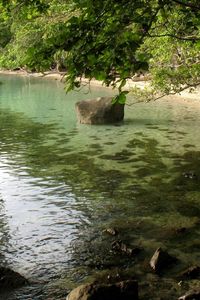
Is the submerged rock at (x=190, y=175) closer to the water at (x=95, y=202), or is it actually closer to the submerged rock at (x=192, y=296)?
the water at (x=95, y=202)

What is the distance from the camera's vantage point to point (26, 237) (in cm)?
1073

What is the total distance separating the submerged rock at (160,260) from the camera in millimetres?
8847

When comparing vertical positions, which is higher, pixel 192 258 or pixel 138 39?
pixel 138 39

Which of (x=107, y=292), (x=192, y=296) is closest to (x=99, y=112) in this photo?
(x=107, y=292)

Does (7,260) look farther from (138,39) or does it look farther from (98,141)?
(98,141)

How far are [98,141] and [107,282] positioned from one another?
13917mm

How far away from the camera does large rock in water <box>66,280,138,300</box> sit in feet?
24.3

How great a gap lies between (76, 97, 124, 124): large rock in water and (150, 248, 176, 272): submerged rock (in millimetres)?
18060

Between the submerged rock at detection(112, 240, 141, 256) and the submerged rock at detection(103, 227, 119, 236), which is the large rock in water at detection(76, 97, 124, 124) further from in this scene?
the submerged rock at detection(112, 240, 141, 256)

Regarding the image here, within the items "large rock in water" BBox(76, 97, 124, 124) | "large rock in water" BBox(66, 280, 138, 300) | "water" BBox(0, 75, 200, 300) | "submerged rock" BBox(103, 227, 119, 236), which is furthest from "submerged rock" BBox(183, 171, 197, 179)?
"large rock in water" BBox(76, 97, 124, 124)

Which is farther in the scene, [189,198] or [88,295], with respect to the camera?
[189,198]

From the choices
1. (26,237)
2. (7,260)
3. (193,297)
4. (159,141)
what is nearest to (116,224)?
(26,237)

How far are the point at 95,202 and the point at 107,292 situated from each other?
18.7ft

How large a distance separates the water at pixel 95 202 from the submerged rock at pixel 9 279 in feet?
0.65
